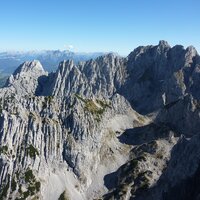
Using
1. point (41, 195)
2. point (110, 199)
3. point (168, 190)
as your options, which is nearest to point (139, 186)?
point (110, 199)

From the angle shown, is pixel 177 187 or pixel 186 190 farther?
pixel 177 187

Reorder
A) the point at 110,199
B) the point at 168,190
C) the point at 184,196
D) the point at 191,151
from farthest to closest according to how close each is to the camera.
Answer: the point at 110,199 < the point at 191,151 < the point at 168,190 < the point at 184,196

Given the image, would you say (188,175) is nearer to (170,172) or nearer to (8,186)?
(170,172)

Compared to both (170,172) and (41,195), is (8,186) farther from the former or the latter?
(170,172)

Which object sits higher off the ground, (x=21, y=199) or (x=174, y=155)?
(x=174, y=155)

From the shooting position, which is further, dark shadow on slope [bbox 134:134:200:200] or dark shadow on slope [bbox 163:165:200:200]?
dark shadow on slope [bbox 134:134:200:200]

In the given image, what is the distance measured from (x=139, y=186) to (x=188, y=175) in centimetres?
4125

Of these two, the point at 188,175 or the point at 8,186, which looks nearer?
the point at 188,175

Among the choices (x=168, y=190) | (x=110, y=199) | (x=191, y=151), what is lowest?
(x=110, y=199)

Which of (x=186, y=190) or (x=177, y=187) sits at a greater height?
(x=186, y=190)

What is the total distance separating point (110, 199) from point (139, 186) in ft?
53.0

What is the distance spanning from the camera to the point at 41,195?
653 ft

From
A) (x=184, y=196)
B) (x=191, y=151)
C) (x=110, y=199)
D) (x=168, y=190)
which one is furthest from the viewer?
(x=110, y=199)

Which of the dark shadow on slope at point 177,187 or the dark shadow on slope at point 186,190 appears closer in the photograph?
the dark shadow on slope at point 186,190
